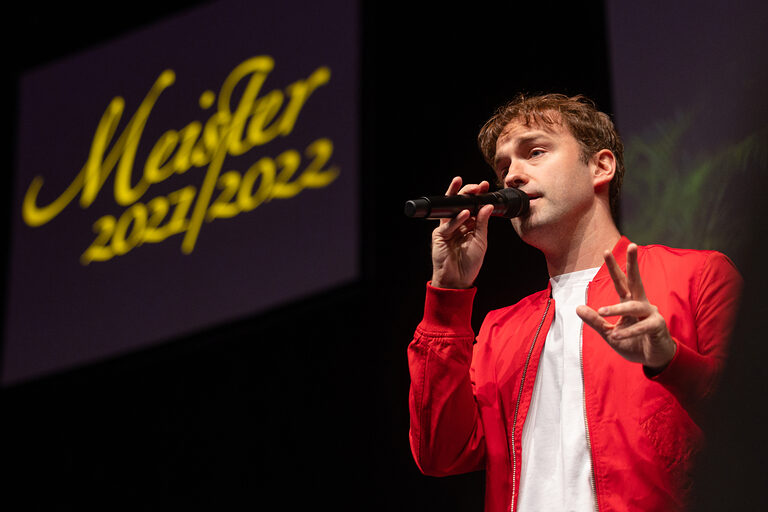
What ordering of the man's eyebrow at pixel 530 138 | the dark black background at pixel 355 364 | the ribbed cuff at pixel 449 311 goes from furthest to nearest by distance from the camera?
the dark black background at pixel 355 364 < the man's eyebrow at pixel 530 138 < the ribbed cuff at pixel 449 311

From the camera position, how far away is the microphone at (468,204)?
4.25ft

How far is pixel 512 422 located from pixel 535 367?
10cm

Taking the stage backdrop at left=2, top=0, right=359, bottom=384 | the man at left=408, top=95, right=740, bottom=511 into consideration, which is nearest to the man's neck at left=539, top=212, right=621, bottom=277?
the man at left=408, top=95, right=740, bottom=511

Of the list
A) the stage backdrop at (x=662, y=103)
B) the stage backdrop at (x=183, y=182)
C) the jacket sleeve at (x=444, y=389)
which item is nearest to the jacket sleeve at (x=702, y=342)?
the stage backdrop at (x=662, y=103)

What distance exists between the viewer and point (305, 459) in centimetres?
281

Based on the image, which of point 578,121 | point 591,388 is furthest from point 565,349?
point 578,121

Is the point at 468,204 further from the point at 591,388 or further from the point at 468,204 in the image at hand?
the point at 591,388

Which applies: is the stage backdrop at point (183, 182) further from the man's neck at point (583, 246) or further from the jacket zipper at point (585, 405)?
the jacket zipper at point (585, 405)

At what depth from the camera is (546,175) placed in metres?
1.48

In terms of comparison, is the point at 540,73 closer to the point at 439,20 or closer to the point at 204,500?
the point at 439,20

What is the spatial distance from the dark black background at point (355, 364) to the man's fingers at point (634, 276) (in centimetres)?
127

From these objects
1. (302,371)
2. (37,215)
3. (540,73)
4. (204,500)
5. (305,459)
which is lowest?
(204,500)

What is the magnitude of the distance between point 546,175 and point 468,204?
20 cm

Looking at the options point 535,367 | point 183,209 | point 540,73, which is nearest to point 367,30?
point 540,73
